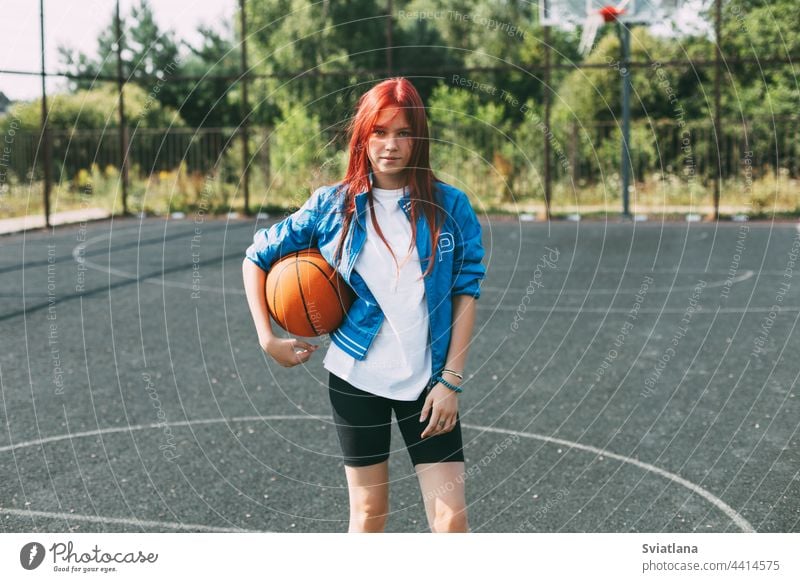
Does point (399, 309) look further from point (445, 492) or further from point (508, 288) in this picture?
point (508, 288)

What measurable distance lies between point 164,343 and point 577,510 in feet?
16.9

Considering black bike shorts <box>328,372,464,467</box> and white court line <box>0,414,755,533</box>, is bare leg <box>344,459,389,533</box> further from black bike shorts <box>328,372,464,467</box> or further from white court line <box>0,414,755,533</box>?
white court line <box>0,414,755,533</box>

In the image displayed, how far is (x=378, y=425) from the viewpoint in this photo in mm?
3354

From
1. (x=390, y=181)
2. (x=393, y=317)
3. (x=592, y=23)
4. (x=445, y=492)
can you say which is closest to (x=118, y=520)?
(x=445, y=492)

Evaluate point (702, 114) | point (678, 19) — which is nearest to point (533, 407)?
point (678, 19)

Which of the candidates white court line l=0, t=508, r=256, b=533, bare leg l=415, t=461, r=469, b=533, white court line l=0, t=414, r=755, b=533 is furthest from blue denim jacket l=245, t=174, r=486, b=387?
white court line l=0, t=414, r=755, b=533

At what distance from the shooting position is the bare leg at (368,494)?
344 cm

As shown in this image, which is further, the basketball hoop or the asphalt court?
the basketball hoop

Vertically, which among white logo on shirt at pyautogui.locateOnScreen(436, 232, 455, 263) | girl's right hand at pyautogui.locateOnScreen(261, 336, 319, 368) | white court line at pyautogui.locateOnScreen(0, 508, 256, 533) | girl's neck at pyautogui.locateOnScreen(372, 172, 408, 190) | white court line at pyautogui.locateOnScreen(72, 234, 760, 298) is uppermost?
girl's neck at pyautogui.locateOnScreen(372, 172, 408, 190)

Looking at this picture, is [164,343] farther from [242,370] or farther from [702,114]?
[702,114]

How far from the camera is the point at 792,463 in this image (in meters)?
5.51

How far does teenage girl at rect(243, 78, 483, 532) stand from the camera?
3.21 m

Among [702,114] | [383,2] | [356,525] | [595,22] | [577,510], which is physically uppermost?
[383,2]

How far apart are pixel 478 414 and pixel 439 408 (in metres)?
3.40
